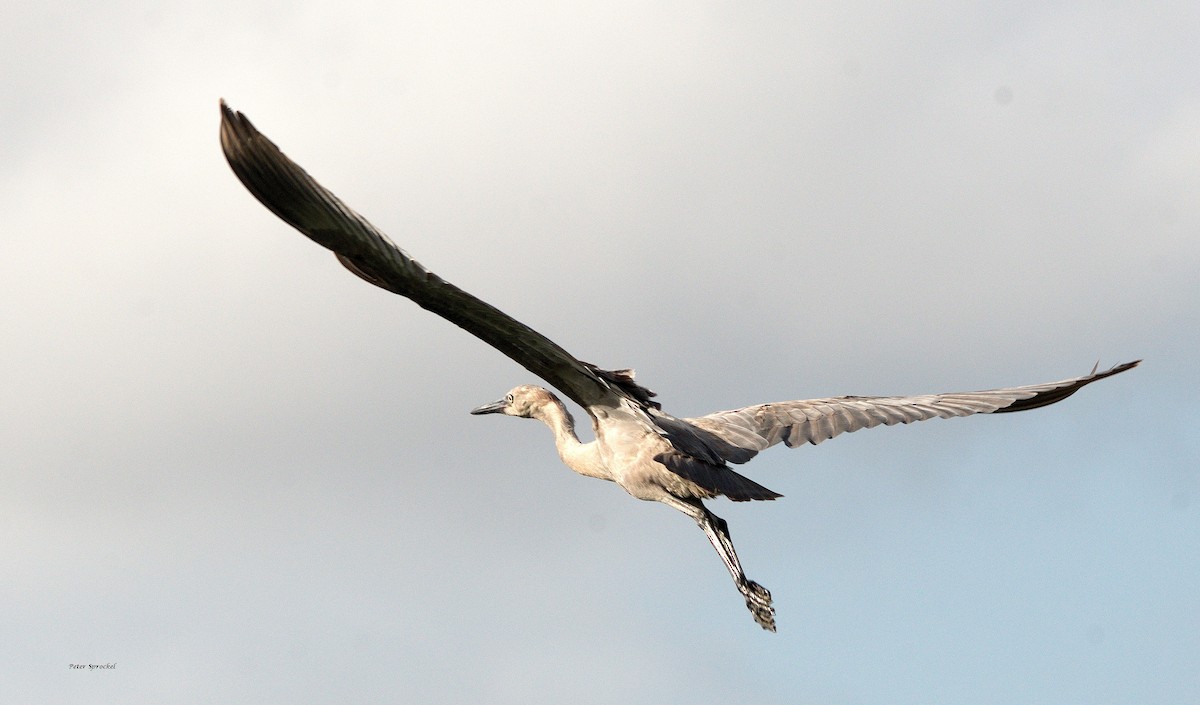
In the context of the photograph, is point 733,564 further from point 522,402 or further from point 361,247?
point 361,247

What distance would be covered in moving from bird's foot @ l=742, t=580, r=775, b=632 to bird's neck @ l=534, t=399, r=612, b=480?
62.7 inches

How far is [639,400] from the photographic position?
13273 mm

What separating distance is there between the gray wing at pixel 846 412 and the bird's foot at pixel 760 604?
4.01ft

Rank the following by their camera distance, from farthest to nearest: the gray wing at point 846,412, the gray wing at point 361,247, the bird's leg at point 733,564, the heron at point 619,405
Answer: the gray wing at point 846,412 < the bird's leg at point 733,564 < the heron at point 619,405 < the gray wing at point 361,247

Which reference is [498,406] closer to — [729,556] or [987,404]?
[729,556]

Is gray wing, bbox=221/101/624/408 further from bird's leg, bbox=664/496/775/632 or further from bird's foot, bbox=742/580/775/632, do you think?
bird's foot, bbox=742/580/775/632

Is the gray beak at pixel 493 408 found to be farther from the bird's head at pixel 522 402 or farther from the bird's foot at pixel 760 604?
the bird's foot at pixel 760 604

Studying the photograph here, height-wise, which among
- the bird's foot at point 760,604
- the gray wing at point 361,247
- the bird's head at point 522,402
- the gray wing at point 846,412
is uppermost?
the bird's head at point 522,402

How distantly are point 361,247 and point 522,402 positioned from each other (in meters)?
5.52

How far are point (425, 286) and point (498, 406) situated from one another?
5.18 metres

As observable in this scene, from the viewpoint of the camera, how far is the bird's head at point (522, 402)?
1544 centimetres

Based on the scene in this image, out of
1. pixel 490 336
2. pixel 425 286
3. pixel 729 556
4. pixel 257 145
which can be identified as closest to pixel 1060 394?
pixel 729 556

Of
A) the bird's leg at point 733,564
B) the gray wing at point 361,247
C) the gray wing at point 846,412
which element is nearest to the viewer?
the gray wing at point 361,247

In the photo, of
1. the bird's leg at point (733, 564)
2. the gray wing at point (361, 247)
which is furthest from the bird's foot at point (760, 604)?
the gray wing at point (361, 247)
